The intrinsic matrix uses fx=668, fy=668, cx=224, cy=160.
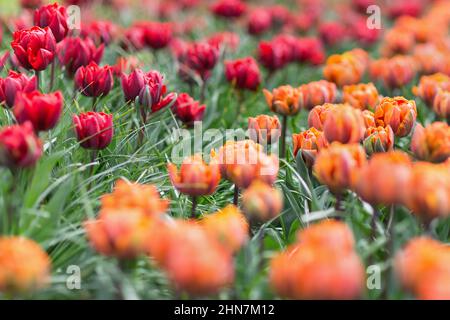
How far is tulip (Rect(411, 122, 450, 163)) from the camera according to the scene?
6.97 ft

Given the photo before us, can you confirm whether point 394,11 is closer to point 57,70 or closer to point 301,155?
point 57,70

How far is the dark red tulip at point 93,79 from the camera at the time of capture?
264 centimetres

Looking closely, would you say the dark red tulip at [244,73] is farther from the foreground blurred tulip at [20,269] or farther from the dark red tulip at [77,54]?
the foreground blurred tulip at [20,269]

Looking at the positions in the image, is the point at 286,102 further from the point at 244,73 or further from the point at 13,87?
the point at 13,87

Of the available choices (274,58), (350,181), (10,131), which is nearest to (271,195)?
Answer: (350,181)

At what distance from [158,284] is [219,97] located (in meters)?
2.02

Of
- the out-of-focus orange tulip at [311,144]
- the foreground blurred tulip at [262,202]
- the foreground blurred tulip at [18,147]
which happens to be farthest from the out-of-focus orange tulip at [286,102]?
the foreground blurred tulip at [18,147]

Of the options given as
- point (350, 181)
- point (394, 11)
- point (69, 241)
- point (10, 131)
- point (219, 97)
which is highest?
point (394, 11)

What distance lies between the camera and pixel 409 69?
3932 mm

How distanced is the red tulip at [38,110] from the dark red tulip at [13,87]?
10.3 inches

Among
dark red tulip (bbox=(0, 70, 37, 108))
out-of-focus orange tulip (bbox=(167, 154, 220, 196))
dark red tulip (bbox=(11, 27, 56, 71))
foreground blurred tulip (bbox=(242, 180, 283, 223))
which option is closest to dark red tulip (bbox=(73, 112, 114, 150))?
dark red tulip (bbox=(0, 70, 37, 108))

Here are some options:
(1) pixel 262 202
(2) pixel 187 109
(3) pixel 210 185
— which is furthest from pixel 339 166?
(2) pixel 187 109

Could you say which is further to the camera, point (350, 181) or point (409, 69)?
point (409, 69)

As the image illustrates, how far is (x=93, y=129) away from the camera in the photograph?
2.23 meters
